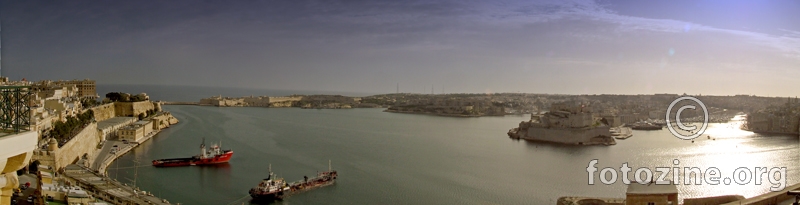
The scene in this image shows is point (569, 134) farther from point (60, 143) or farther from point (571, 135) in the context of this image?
point (60, 143)

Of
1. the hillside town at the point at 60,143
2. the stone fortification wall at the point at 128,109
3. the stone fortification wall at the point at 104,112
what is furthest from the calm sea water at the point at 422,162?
the stone fortification wall at the point at 104,112

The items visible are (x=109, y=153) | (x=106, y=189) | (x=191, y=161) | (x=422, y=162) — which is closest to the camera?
(x=106, y=189)

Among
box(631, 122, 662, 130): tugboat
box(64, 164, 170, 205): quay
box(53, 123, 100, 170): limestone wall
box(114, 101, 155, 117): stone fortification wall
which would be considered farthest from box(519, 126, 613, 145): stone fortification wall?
box(114, 101, 155, 117): stone fortification wall

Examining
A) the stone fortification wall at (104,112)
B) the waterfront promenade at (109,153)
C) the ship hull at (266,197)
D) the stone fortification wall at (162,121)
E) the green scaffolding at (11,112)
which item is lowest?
the ship hull at (266,197)

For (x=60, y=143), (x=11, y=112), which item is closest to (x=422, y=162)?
(x=60, y=143)

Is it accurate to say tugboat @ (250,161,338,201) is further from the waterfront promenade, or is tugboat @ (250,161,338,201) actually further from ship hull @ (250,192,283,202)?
the waterfront promenade

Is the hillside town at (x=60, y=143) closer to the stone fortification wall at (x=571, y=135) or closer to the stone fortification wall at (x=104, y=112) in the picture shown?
the stone fortification wall at (x=104, y=112)
